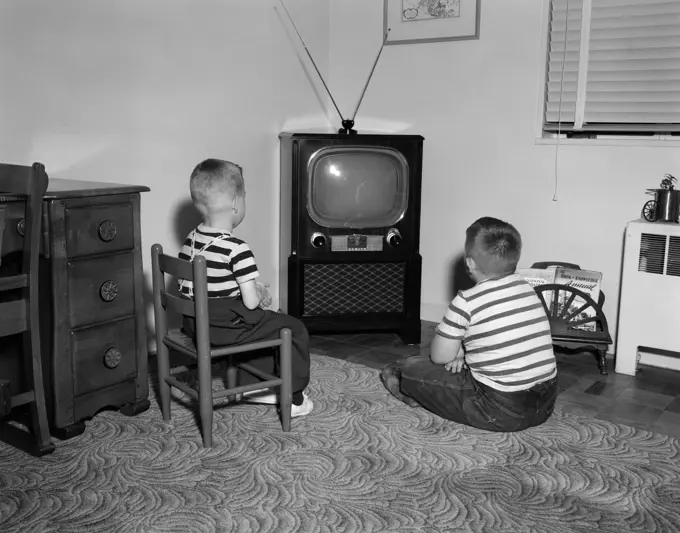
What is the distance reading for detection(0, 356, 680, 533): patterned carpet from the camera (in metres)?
1.64

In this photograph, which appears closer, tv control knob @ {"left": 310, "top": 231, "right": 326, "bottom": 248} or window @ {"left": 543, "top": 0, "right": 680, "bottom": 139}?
window @ {"left": 543, "top": 0, "right": 680, "bottom": 139}

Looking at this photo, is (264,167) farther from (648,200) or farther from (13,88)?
(648,200)

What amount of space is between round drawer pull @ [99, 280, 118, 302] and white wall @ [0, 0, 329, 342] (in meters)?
0.58

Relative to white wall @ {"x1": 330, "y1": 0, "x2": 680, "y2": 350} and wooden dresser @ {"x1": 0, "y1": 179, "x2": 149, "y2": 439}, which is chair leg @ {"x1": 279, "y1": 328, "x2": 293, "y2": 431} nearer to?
wooden dresser @ {"x1": 0, "y1": 179, "x2": 149, "y2": 439}

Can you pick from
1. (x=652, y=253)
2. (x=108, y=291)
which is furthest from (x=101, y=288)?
(x=652, y=253)

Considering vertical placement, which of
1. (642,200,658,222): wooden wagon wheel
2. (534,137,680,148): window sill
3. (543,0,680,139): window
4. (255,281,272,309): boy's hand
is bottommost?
(255,281,272,309): boy's hand

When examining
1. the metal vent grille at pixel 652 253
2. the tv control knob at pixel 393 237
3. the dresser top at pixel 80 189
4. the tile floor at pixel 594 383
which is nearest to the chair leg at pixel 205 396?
the dresser top at pixel 80 189

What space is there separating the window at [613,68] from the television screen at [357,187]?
0.68 meters

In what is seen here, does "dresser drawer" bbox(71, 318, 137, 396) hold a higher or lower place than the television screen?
lower

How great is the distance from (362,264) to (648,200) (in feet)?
3.73

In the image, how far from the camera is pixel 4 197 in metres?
1.88

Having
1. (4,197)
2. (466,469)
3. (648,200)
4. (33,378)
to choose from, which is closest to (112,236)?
(4,197)

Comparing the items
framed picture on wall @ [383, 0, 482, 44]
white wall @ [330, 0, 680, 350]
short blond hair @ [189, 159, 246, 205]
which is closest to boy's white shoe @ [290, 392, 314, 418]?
short blond hair @ [189, 159, 246, 205]

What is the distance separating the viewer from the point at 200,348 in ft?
6.26
